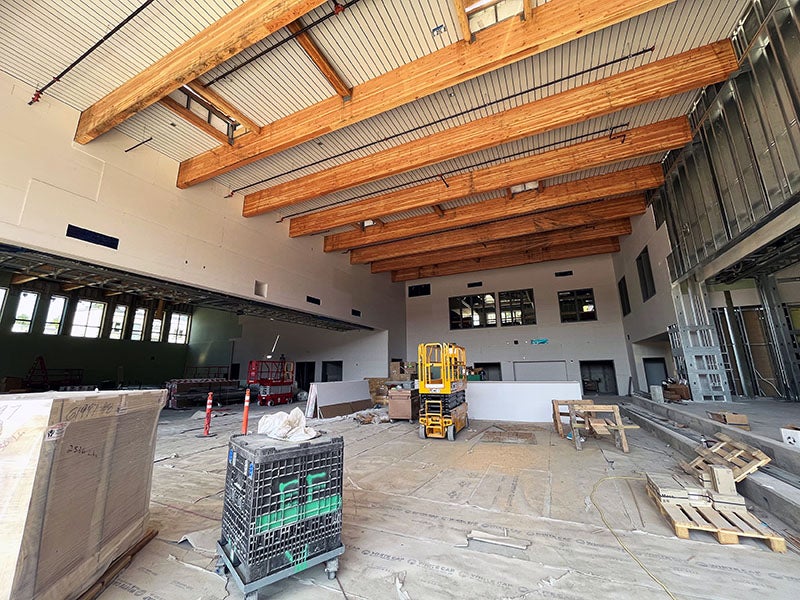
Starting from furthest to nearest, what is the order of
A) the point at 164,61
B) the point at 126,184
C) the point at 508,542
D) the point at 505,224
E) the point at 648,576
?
the point at 505,224
the point at 126,184
the point at 164,61
the point at 508,542
the point at 648,576

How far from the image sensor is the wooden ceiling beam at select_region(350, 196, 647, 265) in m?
9.66

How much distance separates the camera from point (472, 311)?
1659cm

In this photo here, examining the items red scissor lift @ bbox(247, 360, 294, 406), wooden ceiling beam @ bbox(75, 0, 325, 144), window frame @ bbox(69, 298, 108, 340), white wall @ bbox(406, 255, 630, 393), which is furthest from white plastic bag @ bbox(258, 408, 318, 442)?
window frame @ bbox(69, 298, 108, 340)

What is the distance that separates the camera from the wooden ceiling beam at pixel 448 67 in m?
3.92

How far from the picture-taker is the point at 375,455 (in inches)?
214

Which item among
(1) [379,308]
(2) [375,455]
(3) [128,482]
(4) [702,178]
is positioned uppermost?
(4) [702,178]

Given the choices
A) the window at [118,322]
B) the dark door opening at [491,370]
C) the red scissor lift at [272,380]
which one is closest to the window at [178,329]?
the window at [118,322]

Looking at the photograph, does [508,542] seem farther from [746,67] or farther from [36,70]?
[36,70]

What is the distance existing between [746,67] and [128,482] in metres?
9.33

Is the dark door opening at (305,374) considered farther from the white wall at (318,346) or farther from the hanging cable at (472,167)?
the hanging cable at (472,167)

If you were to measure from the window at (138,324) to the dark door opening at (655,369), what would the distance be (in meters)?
25.8

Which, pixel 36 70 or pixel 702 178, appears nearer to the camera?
pixel 36 70

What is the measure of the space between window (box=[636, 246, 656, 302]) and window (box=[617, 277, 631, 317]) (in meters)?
2.01

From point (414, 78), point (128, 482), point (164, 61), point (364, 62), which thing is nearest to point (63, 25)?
point (164, 61)
